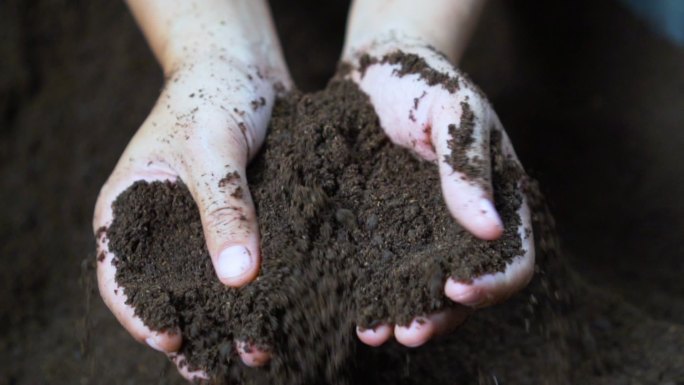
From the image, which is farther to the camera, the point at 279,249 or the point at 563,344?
the point at 563,344

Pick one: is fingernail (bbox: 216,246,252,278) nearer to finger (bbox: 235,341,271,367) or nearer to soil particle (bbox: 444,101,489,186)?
finger (bbox: 235,341,271,367)

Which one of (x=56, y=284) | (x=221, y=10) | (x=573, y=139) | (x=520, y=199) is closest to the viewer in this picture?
(x=520, y=199)

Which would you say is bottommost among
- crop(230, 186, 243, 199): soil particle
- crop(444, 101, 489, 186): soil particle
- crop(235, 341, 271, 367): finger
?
crop(235, 341, 271, 367): finger

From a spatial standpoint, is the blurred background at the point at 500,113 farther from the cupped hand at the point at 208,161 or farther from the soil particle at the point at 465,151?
the soil particle at the point at 465,151

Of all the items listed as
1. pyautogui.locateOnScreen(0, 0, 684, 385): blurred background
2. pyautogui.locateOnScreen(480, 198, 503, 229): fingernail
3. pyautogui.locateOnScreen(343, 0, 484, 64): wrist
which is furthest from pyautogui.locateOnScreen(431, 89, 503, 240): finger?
pyautogui.locateOnScreen(0, 0, 684, 385): blurred background

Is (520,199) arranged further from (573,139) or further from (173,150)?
(573,139)

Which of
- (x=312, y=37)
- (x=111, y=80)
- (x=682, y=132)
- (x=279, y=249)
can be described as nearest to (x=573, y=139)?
(x=682, y=132)

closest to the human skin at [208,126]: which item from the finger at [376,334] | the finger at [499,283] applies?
the finger at [376,334]
